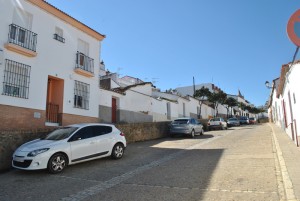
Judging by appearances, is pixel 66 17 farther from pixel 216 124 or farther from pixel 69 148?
pixel 216 124

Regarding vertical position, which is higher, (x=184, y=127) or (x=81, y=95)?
(x=81, y=95)

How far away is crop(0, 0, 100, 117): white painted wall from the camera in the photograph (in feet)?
42.1

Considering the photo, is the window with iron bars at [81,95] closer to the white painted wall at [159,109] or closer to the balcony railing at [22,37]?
the balcony railing at [22,37]

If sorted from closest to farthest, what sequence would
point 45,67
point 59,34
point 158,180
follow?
point 158,180 → point 45,67 → point 59,34

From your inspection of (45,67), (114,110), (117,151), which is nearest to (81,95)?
(45,67)

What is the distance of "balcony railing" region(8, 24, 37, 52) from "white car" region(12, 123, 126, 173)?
5.32m

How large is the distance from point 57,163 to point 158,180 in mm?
3605

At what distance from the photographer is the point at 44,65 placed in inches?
571

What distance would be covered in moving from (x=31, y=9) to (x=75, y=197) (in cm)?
1120

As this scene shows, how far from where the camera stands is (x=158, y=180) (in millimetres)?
7828

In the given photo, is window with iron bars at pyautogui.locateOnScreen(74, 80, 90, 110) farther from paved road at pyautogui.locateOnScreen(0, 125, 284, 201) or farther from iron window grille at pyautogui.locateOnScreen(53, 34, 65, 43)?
paved road at pyautogui.locateOnScreen(0, 125, 284, 201)

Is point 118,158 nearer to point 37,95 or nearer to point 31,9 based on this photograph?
point 37,95

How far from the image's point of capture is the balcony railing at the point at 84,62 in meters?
16.8

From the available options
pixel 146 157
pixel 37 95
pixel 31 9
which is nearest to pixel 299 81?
pixel 146 157
